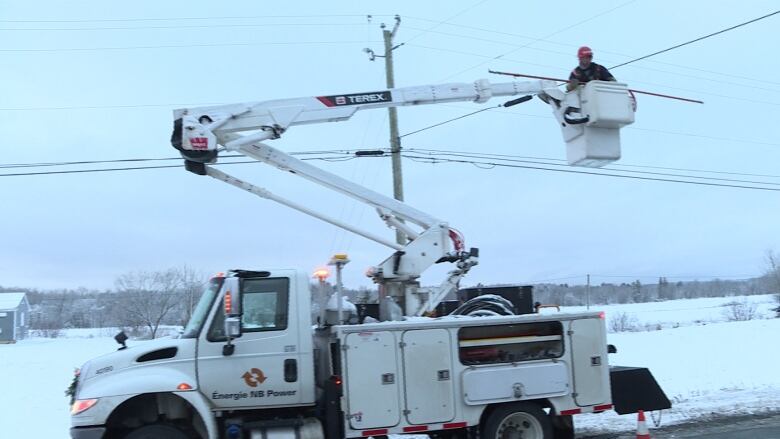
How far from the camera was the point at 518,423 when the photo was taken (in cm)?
759

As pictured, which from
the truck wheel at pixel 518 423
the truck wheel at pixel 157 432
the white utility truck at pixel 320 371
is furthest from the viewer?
the truck wheel at pixel 518 423

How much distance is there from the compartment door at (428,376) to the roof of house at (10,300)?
2695 inches

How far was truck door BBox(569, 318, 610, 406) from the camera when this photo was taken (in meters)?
7.68

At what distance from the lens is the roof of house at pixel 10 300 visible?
2533 inches

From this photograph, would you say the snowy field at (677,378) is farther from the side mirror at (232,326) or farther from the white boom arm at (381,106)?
the side mirror at (232,326)

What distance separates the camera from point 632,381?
820 centimetres

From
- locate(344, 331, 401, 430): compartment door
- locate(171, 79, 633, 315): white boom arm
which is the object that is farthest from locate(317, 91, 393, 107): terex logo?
locate(344, 331, 401, 430): compartment door

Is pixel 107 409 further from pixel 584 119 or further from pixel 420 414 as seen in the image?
pixel 584 119

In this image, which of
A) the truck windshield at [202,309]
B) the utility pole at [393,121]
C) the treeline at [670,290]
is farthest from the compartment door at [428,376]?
the treeline at [670,290]

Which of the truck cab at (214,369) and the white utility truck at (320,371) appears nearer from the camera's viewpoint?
the truck cab at (214,369)

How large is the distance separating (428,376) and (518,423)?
133cm

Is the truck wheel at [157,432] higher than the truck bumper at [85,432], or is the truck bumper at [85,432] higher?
the truck bumper at [85,432]

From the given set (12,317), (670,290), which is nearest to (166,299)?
(12,317)

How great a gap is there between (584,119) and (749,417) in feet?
19.4
